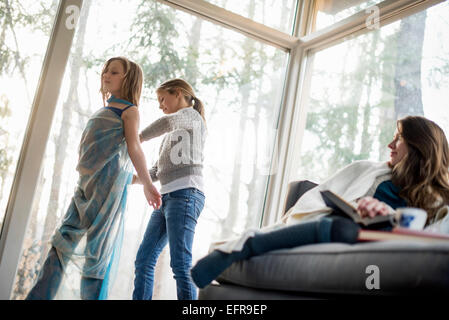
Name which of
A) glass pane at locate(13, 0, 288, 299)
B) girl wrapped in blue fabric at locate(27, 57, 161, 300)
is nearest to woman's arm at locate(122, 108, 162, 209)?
girl wrapped in blue fabric at locate(27, 57, 161, 300)

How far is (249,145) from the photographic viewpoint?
2.87 m

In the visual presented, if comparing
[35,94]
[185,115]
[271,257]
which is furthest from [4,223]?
[271,257]

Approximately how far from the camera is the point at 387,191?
5.62ft

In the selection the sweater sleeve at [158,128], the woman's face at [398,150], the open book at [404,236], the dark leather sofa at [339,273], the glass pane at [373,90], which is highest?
the glass pane at [373,90]

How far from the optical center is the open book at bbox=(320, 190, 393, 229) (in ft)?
4.21

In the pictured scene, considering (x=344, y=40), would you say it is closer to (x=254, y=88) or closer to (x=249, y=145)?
(x=254, y=88)

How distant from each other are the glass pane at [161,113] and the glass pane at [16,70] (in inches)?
6.0

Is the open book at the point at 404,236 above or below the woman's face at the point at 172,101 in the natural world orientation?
below

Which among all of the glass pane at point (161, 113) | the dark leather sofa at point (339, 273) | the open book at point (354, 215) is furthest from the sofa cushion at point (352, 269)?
the glass pane at point (161, 113)

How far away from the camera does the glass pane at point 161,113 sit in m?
2.31

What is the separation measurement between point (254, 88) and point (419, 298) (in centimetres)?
208

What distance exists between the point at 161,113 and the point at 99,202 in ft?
2.88

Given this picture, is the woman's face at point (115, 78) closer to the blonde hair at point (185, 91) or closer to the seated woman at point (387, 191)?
the blonde hair at point (185, 91)
